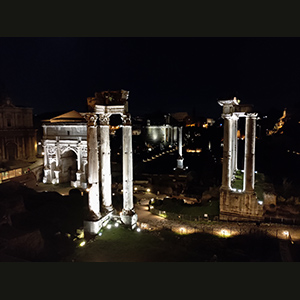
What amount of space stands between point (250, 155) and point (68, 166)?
24.9 m

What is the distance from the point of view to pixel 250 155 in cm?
1814

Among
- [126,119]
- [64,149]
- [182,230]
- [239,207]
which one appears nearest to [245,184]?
[239,207]

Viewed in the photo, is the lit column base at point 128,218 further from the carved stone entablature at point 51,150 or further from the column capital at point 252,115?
the carved stone entablature at point 51,150

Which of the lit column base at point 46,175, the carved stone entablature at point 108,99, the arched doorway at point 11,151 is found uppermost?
the carved stone entablature at point 108,99

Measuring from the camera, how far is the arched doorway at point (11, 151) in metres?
36.0

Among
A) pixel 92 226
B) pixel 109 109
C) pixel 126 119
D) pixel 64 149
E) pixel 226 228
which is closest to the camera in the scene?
pixel 92 226

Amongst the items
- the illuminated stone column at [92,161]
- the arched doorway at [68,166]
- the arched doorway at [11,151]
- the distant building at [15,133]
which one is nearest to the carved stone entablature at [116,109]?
the illuminated stone column at [92,161]

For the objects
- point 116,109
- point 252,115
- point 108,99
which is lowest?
point 252,115

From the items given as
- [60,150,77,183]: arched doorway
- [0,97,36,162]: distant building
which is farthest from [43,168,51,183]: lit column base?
[0,97,36,162]: distant building

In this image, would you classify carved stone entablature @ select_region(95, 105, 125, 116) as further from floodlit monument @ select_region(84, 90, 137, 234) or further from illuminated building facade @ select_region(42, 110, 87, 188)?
illuminated building facade @ select_region(42, 110, 87, 188)

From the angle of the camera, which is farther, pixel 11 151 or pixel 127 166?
pixel 11 151

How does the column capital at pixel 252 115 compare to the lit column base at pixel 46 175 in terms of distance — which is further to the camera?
the lit column base at pixel 46 175

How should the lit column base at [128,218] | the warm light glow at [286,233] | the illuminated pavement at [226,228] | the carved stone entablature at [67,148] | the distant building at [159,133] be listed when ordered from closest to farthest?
the lit column base at [128,218] < the warm light glow at [286,233] < the illuminated pavement at [226,228] < the carved stone entablature at [67,148] < the distant building at [159,133]

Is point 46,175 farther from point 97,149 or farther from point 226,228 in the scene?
point 226,228
